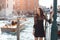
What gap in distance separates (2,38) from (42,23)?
206 cm

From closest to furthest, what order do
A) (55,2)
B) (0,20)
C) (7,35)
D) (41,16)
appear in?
(55,2)
(41,16)
(7,35)
(0,20)

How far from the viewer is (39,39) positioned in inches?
138

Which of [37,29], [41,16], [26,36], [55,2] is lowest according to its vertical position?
[26,36]

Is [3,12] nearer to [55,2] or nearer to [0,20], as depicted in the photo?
[0,20]

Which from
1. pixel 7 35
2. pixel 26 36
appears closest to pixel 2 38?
pixel 7 35

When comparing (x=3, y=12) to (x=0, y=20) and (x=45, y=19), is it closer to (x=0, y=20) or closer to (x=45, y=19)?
(x=0, y=20)

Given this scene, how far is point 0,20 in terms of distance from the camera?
7133mm

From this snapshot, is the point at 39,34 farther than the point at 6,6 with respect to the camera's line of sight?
No

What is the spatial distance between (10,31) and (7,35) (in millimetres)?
172

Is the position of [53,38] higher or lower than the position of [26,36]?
higher

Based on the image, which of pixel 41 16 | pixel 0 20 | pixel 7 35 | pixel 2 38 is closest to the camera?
pixel 41 16

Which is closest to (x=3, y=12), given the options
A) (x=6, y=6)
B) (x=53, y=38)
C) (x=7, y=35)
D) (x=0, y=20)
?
(x=6, y=6)

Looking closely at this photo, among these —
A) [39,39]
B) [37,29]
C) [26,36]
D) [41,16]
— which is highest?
[41,16]

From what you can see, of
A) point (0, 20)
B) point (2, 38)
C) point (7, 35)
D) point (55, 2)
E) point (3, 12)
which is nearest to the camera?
point (55, 2)
